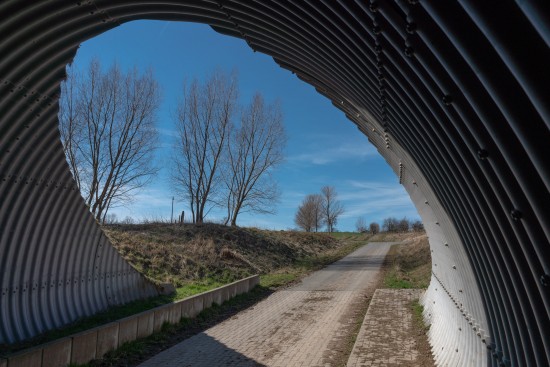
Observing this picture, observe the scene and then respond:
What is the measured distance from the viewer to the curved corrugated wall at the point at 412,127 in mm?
2408

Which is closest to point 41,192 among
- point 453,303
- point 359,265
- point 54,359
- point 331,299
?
point 54,359

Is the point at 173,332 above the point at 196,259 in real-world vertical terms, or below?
below

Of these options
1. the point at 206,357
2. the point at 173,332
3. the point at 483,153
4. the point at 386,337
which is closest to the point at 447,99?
the point at 483,153

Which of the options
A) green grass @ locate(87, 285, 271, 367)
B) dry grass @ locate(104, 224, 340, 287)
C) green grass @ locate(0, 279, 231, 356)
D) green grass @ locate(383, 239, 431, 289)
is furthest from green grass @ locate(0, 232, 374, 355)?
green grass @ locate(383, 239, 431, 289)

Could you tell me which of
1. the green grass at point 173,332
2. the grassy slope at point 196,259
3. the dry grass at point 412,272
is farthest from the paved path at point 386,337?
the grassy slope at point 196,259

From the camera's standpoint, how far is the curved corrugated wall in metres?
2.41

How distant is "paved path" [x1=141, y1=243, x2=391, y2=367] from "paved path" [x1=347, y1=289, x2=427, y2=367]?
0.45 meters

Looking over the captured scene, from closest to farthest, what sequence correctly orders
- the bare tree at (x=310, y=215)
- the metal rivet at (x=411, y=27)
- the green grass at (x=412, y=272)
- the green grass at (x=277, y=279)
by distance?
the metal rivet at (x=411, y=27) → the green grass at (x=412, y=272) → the green grass at (x=277, y=279) → the bare tree at (x=310, y=215)

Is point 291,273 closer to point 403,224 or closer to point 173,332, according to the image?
point 173,332

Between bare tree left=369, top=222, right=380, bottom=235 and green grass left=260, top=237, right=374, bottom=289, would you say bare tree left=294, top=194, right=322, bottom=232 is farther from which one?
green grass left=260, top=237, right=374, bottom=289

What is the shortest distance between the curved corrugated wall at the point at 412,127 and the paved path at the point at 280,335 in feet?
6.66

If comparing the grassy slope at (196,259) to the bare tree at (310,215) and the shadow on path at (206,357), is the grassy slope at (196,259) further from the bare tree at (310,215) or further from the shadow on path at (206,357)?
the bare tree at (310,215)

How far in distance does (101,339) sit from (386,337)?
5106mm

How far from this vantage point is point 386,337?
926 cm
